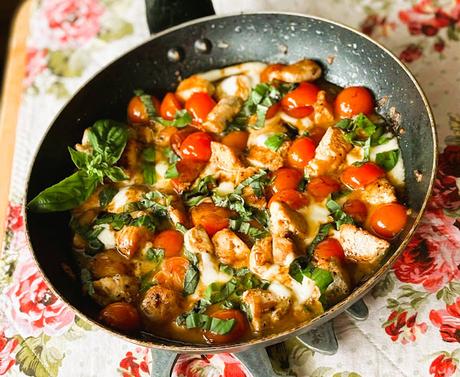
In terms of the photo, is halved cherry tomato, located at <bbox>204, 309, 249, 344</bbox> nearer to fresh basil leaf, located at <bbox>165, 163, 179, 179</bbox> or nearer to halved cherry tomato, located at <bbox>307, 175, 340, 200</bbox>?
halved cherry tomato, located at <bbox>307, 175, 340, 200</bbox>

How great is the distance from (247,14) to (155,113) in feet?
2.17

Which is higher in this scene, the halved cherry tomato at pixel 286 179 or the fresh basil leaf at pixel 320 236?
the halved cherry tomato at pixel 286 179

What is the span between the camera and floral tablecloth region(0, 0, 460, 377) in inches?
94.7

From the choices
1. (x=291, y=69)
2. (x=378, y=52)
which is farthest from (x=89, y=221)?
(x=378, y=52)

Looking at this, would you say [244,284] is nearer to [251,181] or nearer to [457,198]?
[251,181]

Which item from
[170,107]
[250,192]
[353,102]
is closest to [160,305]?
[250,192]

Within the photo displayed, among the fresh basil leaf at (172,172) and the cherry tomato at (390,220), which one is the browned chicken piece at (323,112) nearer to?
the cherry tomato at (390,220)

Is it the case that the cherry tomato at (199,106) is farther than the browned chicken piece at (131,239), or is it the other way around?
the cherry tomato at (199,106)

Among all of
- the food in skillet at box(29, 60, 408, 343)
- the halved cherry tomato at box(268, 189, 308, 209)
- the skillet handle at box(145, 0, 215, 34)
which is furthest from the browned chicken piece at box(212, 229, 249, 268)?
the skillet handle at box(145, 0, 215, 34)

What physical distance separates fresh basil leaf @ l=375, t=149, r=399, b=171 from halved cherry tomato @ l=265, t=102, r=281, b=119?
1.80 ft

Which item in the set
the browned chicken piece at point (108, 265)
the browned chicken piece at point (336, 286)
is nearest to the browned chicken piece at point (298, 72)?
the browned chicken piece at point (336, 286)

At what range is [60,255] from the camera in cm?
266

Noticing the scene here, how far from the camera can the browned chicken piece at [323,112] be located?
285 centimetres

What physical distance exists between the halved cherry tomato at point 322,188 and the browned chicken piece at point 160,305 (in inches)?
28.1
